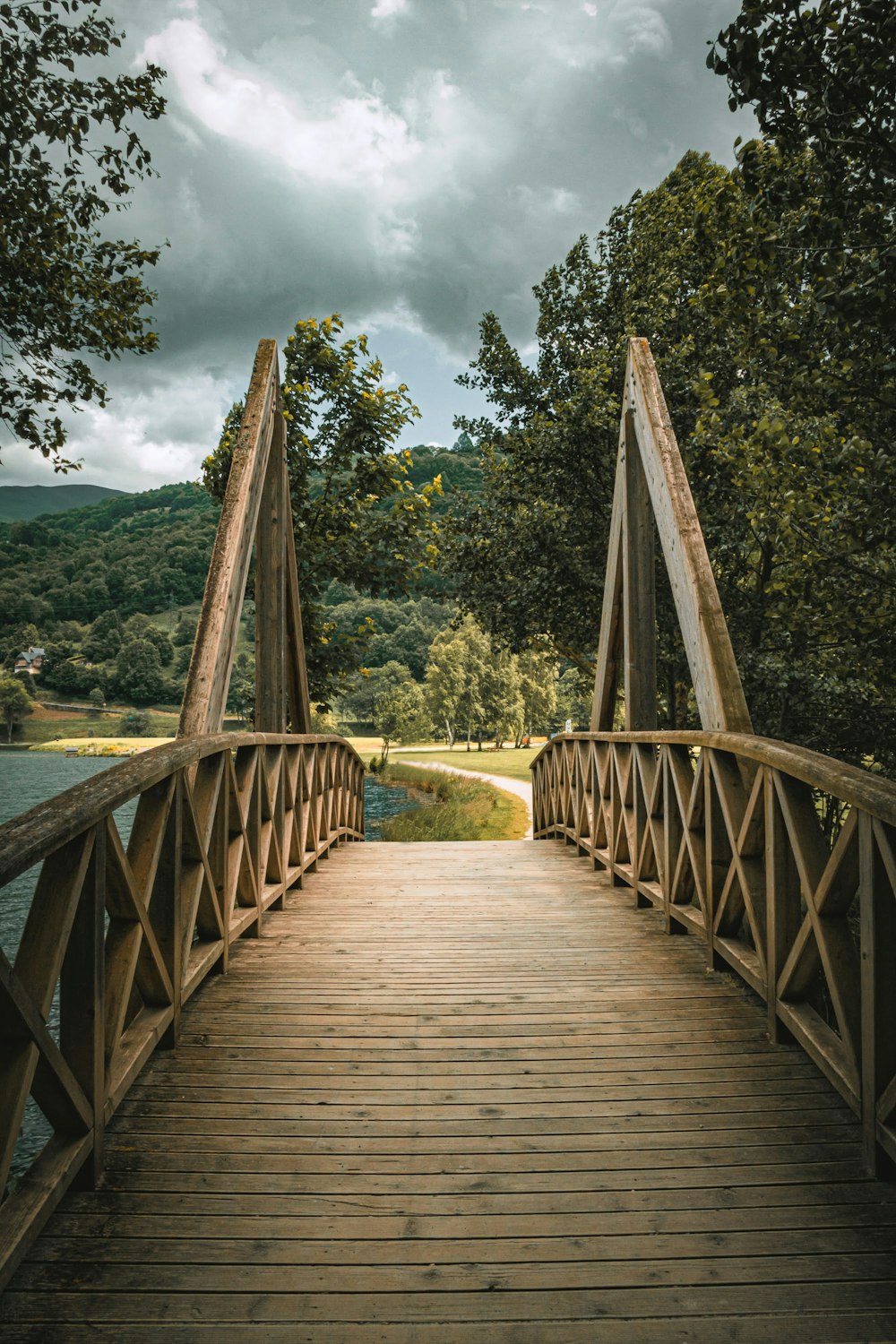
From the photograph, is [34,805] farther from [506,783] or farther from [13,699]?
[13,699]

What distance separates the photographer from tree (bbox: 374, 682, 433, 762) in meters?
42.9

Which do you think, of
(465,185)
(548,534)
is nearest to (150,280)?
(548,534)

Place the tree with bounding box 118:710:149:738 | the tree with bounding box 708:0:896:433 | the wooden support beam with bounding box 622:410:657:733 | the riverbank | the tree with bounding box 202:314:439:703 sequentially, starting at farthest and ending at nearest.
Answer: the tree with bounding box 118:710:149:738
the riverbank
the tree with bounding box 202:314:439:703
the wooden support beam with bounding box 622:410:657:733
the tree with bounding box 708:0:896:433

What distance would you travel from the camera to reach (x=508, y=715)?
42906mm

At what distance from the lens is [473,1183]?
181cm

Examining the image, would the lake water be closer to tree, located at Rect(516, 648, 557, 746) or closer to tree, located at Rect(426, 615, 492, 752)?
tree, located at Rect(426, 615, 492, 752)

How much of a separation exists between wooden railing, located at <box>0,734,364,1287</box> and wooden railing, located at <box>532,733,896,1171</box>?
1699 millimetres

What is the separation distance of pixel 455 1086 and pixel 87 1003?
3.53ft

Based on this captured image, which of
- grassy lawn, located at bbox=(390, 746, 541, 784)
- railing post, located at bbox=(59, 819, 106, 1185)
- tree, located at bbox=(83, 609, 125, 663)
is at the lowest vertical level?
grassy lawn, located at bbox=(390, 746, 541, 784)

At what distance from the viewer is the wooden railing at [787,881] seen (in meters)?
1.77

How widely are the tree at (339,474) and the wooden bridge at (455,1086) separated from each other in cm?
587

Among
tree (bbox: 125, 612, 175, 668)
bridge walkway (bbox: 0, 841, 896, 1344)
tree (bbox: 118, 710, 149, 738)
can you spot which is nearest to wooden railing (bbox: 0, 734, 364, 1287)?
bridge walkway (bbox: 0, 841, 896, 1344)

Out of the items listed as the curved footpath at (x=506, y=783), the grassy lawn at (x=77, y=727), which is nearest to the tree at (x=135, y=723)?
the grassy lawn at (x=77, y=727)

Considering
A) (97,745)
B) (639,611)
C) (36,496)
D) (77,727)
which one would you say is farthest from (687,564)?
(36,496)
